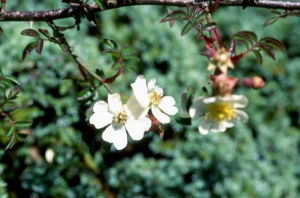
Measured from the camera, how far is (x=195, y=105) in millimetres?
909

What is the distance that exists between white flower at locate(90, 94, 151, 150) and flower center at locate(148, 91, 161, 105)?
0.25 feet

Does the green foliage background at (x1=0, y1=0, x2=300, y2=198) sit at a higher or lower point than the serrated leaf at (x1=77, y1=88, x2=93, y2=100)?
lower

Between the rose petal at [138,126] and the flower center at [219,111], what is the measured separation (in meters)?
0.14

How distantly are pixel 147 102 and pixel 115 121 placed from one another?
16cm

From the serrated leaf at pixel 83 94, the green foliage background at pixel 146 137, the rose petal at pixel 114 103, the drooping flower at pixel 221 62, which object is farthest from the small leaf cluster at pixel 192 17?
the green foliage background at pixel 146 137

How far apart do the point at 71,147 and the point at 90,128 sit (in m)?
0.78

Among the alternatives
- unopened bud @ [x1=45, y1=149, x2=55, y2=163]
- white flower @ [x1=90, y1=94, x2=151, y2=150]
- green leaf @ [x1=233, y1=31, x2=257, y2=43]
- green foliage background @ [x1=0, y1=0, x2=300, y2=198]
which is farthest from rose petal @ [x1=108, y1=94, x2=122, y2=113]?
unopened bud @ [x1=45, y1=149, x2=55, y2=163]

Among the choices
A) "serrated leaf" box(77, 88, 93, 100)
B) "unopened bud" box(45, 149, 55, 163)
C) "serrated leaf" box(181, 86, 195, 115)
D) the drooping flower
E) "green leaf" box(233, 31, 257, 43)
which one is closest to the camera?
the drooping flower

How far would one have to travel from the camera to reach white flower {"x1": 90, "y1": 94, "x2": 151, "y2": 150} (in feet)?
3.40

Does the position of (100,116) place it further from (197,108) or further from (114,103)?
(197,108)

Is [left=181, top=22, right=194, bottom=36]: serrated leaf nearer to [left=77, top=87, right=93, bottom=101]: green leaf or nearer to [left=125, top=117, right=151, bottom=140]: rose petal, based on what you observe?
[left=125, top=117, right=151, bottom=140]: rose petal

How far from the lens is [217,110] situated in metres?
0.93

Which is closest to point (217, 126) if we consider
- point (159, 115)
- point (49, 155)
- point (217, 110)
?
point (217, 110)

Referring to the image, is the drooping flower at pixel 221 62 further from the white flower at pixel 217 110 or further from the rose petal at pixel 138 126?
the rose petal at pixel 138 126
